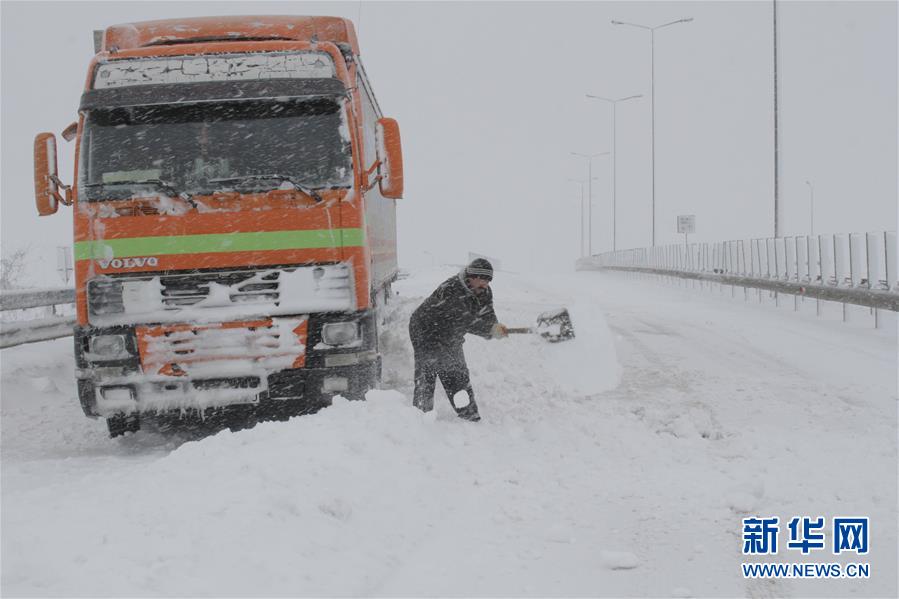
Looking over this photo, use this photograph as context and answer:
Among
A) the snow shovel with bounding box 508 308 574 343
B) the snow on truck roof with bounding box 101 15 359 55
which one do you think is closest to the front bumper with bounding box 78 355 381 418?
the snow shovel with bounding box 508 308 574 343

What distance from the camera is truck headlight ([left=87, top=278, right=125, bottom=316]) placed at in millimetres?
6148

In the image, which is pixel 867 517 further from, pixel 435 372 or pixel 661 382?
pixel 661 382

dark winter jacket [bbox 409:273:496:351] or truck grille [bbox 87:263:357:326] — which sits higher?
truck grille [bbox 87:263:357:326]

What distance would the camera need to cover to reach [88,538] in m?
3.69

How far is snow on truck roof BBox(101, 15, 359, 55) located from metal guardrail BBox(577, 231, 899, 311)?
8.27m

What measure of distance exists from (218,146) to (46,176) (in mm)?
1424

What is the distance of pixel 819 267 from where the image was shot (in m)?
14.8

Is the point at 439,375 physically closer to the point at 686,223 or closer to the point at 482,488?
the point at 482,488

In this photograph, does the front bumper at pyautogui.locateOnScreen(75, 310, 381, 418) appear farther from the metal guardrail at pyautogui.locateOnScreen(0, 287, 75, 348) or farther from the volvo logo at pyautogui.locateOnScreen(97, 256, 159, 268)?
the metal guardrail at pyautogui.locateOnScreen(0, 287, 75, 348)

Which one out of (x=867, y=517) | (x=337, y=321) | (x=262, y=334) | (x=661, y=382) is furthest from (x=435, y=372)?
(x=867, y=517)

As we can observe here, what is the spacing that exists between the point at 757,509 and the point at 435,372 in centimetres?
305

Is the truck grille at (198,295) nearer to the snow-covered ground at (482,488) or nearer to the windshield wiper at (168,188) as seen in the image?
the windshield wiper at (168,188)

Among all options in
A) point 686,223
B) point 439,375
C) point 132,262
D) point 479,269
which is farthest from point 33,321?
point 686,223

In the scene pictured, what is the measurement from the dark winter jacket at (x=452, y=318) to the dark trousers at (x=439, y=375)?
50 millimetres
